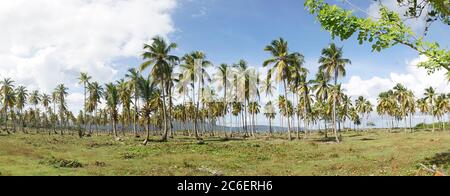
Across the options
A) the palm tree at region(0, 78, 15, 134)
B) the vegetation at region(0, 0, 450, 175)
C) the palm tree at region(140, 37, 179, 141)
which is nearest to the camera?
the vegetation at region(0, 0, 450, 175)

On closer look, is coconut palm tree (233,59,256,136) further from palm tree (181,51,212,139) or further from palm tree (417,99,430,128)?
palm tree (417,99,430,128)

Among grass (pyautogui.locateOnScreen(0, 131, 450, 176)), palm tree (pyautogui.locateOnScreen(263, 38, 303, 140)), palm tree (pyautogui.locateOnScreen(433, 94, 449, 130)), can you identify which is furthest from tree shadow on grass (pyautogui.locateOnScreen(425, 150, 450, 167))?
palm tree (pyautogui.locateOnScreen(433, 94, 449, 130))

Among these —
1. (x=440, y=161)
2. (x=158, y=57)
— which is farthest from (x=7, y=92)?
(x=440, y=161)

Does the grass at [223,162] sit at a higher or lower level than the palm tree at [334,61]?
lower

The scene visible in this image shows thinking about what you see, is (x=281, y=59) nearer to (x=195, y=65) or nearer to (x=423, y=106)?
→ (x=195, y=65)

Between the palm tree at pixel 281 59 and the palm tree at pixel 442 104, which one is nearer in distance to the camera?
the palm tree at pixel 281 59

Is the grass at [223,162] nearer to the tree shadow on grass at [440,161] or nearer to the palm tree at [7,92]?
the tree shadow on grass at [440,161]

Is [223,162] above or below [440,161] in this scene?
below

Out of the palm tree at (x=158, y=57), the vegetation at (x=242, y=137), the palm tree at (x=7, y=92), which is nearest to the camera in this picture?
the vegetation at (x=242, y=137)

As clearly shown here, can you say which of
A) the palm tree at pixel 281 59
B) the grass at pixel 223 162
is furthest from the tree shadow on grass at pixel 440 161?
the palm tree at pixel 281 59

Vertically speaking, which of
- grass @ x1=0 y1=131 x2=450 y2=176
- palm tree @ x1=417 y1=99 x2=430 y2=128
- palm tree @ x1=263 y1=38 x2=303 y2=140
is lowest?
grass @ x1=0 y1=131 x2=450 y2=176

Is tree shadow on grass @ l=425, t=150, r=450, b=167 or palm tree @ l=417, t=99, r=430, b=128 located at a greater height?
palm tree @ l=417, t=99, r=430, b=128
